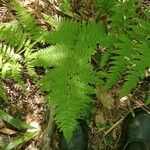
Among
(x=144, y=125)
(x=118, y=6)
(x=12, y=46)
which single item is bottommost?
(x=144, y=125)

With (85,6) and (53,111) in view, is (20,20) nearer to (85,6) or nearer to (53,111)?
(85,6)

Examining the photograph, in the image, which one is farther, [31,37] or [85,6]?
[85,6]

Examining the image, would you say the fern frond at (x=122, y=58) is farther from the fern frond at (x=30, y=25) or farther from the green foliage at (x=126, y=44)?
the fern frond at (x=30, y=25)

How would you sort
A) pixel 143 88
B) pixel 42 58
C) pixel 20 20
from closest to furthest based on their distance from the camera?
1. pixel 42 58
2. pixel 20 20
3. pixel 143 88

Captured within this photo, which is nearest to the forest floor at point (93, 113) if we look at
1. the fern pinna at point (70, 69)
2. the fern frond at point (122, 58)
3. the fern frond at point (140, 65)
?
the fern pinna at point (70, 69)

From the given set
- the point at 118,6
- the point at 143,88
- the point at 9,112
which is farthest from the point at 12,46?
the point at 143,88

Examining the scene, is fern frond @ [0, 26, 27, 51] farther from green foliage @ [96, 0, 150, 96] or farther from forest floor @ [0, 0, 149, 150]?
green foliage @ [96, 0, 150, 96]
